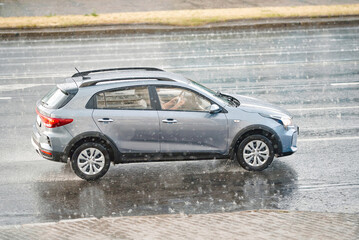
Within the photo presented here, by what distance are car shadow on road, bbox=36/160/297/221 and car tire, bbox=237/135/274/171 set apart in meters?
0.14

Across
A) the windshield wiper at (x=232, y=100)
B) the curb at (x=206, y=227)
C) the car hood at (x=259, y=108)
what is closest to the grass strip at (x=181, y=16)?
the windshield wiper at (x=232, y=100)

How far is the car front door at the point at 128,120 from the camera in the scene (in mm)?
9523

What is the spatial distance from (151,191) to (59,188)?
137 centimetres

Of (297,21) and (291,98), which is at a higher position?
(297,21)

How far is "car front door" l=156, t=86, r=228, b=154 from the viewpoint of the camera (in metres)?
9.65

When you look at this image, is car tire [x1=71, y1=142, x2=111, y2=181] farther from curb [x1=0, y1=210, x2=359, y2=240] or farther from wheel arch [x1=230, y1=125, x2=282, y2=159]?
wheel arch [x1=230, y1=125, x2=282, y2=159]

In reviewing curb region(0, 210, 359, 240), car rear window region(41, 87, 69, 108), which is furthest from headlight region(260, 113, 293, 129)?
car rear window region(41, 87, 69, 108)

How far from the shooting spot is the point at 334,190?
9.16 m

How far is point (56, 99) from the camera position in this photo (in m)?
9.78

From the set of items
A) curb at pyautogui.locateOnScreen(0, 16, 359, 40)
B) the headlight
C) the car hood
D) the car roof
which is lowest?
the headlight

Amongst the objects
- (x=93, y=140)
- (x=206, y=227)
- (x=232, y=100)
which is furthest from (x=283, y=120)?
(x=206, y=227)

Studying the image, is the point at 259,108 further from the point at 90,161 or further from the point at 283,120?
the point at 90,161

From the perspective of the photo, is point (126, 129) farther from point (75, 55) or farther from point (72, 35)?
point (72, 35)

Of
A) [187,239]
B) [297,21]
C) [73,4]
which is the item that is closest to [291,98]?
[187,239]
